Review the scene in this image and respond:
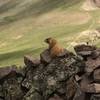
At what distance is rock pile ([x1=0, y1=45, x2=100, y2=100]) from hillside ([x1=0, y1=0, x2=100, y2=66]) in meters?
41.0

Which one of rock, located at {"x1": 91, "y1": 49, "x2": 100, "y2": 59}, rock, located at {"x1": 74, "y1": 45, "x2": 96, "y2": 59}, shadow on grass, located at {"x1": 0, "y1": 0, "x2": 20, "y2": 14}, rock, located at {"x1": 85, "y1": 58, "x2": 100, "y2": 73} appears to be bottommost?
rock, located at {"x1": 85, "y1": 58, "x2": 100, "y2": 73}

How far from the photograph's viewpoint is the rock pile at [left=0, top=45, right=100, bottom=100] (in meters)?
26.8

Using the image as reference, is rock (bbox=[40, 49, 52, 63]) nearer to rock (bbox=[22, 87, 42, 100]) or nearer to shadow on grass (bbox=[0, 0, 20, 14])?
rock (bbox=[22, 87, 42, 100])

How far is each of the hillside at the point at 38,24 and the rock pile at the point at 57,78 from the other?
41.0m

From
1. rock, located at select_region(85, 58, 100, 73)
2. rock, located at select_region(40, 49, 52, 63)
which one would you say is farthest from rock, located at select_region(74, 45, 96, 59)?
rock, located at select_region(40, 49, 52, 63)

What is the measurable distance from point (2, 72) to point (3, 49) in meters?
60.1

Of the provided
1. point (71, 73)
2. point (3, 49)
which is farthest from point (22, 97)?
point (3, 49)

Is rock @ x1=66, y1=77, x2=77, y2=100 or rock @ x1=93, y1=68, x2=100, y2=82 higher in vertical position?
rock @ x1=93, y1=68, x2=100, y2=82

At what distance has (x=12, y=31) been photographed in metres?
105

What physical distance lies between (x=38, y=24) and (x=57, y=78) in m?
80.4

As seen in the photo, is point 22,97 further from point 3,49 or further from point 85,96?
point 3,49

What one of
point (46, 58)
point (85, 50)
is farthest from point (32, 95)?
point (85, 50)

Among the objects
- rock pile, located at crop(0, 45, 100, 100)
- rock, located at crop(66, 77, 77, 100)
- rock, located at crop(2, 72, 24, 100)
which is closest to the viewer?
rock pile, located at crop(0, 45, 100, 100)

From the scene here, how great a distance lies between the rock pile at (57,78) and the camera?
26.8 metres
